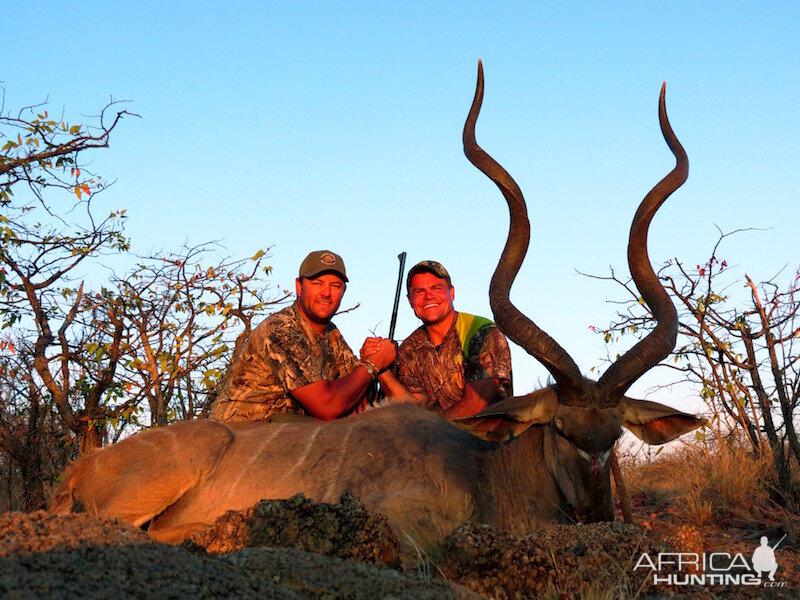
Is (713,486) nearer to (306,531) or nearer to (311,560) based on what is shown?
(306,531)

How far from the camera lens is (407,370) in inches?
288

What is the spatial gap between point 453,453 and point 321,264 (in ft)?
7.61

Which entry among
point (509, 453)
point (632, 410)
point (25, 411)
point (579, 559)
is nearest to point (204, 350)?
point (25, 411)

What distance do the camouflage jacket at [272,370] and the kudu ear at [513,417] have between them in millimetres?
2002

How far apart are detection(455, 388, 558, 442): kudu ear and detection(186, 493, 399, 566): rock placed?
1352 mm

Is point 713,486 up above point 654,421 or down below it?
below

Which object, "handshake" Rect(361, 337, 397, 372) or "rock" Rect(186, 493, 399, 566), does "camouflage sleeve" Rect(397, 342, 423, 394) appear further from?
"rock" Rect(186, 493, 399, 566)

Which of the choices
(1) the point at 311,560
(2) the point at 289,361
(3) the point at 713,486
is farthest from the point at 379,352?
(1) the point at 311,560

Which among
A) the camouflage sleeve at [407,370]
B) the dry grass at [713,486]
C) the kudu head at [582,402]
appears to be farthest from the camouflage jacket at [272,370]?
the dry grass at [713,486]

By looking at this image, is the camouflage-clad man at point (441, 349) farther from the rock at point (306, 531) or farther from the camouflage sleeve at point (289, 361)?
the rock at point (306, 531)

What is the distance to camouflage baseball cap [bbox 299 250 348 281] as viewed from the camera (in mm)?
7039

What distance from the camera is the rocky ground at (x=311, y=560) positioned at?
231 cm

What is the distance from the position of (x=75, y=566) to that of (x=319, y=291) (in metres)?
4.83

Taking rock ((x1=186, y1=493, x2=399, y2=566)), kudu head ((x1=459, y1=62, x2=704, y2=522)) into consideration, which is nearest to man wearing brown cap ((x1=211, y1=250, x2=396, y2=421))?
kudu head ((x1=459, y1=62, x2=704, y2=522))
